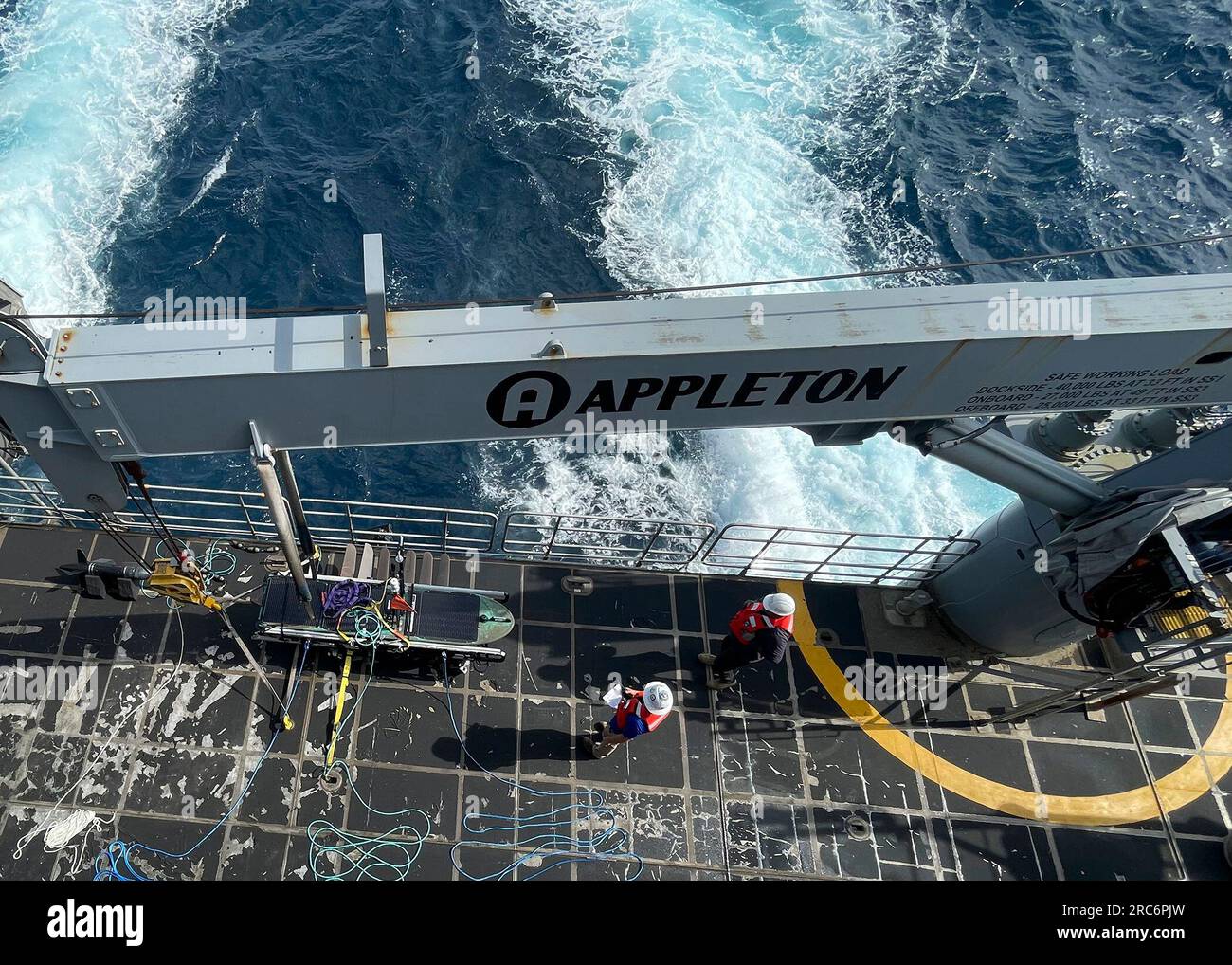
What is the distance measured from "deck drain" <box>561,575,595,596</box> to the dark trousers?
2604 millimetres

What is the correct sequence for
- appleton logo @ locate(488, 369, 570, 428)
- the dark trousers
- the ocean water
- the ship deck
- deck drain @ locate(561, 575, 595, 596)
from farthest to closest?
the ocean water, deck drain @ locate(561, 575, 595, 596), the dark trousers, the ship deck, appleton logo @ locate(488, 369, 570, 428)

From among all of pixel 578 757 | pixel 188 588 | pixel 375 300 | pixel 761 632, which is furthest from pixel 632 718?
pixel 375 300

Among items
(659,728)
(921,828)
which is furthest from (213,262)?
(921,828)

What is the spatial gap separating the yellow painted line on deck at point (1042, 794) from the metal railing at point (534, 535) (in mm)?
2371

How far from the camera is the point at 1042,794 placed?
1280 centimetres

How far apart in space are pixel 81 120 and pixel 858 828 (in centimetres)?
3282

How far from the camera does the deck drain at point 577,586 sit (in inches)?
547

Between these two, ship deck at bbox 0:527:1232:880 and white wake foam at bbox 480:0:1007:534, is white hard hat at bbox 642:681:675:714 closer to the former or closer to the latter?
ship deck at bbox 0:527:1232:880

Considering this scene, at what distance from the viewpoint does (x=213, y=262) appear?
25.0 meters

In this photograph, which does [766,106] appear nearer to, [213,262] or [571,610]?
[213,262]

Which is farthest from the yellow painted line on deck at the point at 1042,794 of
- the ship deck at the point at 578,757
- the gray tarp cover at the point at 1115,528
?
the gray tarp cover at the point at 1115,528

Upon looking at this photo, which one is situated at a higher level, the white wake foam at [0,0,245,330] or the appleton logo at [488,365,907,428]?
the white wake foam at [0,0,245,330]

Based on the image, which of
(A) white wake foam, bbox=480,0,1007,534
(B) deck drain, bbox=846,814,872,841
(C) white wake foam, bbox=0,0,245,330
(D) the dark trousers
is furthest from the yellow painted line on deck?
(C) white wake foam, bbox=0,0,245,330

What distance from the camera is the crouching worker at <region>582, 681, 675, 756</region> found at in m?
11.0
